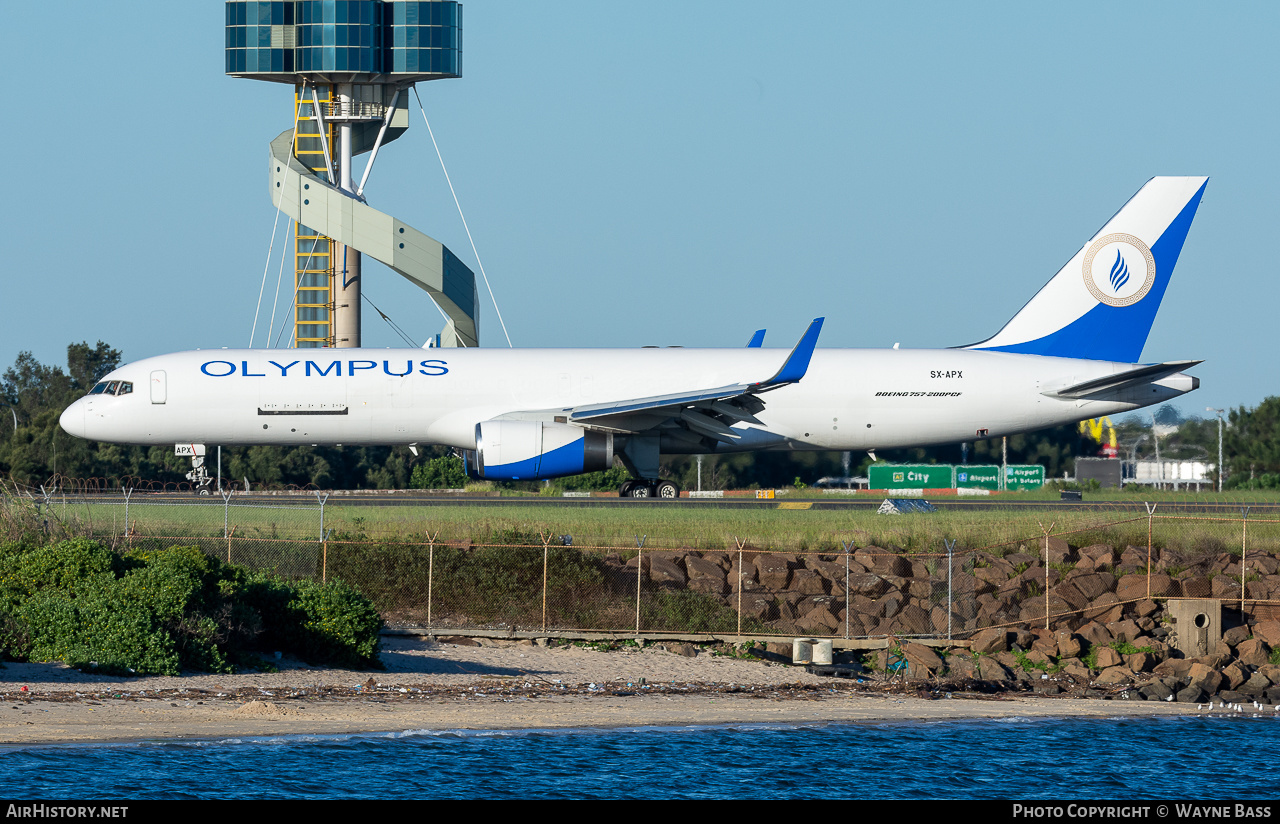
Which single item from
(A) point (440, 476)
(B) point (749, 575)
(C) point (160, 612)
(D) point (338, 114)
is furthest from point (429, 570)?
(D) point (338, 114)

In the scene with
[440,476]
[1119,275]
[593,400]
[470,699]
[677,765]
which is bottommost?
[677,765]

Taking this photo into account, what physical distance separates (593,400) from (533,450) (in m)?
3.06

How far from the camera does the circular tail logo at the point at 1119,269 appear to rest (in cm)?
4000

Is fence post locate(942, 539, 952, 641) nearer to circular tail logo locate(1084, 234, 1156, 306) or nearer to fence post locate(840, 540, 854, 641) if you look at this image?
fence post locate(840, 540, 854, 641)

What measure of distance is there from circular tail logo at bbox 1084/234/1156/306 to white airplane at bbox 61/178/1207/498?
7.57 ft

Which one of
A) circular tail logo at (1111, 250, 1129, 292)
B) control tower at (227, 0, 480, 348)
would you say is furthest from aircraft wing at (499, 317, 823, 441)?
control tower at (227, 0, 480, 348)

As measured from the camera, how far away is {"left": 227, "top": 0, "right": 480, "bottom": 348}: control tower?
66125 millimetres

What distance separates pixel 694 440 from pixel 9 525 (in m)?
18.0

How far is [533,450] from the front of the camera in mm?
34844

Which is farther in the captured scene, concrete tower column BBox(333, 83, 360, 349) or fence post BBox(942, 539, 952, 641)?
concrete tower column BBox(333, 83, 360, 349)

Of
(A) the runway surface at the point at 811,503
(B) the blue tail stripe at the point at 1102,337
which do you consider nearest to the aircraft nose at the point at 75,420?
(A) the runway surface at the point at 811,503

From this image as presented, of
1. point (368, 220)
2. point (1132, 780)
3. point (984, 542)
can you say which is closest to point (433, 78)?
point (368, 220)

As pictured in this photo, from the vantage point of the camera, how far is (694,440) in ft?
122

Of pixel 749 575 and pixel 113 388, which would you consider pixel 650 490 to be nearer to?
pixel 749 575
